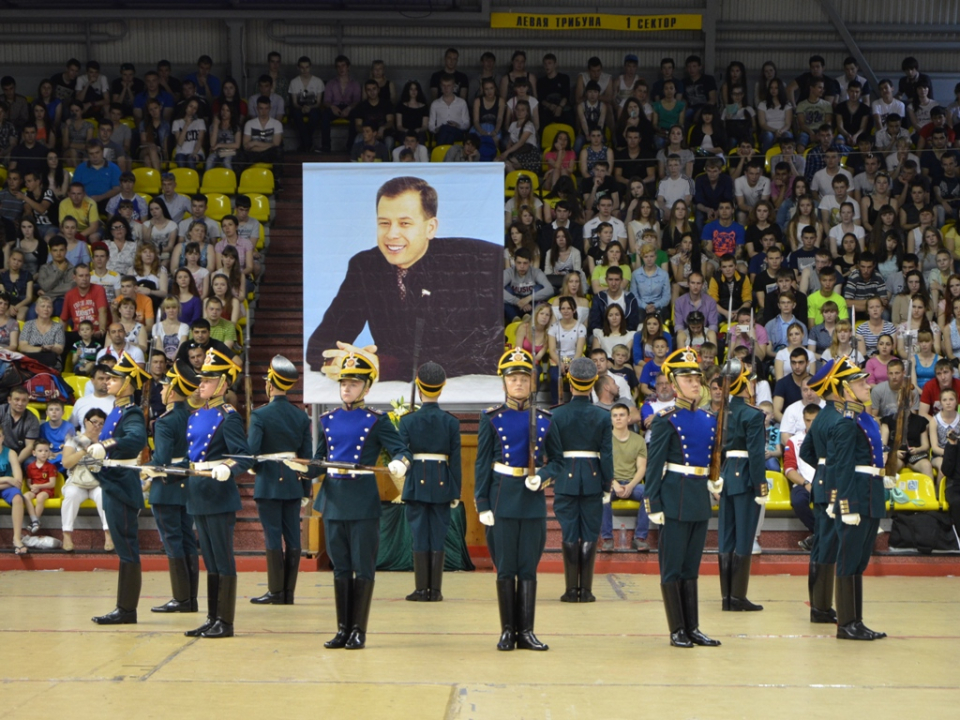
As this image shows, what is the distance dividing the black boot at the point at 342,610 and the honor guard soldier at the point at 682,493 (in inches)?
76.3

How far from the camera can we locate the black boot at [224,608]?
8078mm

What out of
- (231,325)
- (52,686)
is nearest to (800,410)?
(231,325)

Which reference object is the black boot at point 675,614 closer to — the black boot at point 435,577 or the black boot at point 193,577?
the black boot at point 435,577

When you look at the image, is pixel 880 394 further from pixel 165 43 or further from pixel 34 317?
pixel 165 43

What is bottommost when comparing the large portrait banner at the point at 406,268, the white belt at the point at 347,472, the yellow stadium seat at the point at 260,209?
the white belt at the point at 347,472

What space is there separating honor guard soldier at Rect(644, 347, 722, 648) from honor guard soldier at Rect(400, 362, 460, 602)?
2.56m

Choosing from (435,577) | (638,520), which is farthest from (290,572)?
(638,520)

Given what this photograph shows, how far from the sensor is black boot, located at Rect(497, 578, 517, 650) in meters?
7.68

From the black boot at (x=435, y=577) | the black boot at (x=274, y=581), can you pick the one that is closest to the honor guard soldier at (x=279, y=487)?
the black boot at (x=274, y=581)

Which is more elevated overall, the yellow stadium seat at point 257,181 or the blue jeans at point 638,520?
the yellow stadium seat at point 257,181

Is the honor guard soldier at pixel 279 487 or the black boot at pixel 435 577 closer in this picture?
the honor guard soldier at pixel 279 487

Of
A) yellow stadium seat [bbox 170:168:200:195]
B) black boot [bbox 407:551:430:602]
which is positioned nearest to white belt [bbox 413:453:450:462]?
black boot [bbox 407:551:430:602]

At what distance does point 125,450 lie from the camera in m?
8.62

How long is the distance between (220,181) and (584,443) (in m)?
8.86
